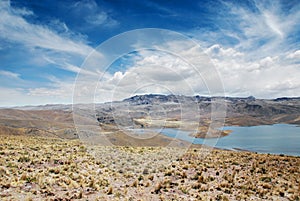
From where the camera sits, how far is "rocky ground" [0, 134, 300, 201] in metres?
12.0

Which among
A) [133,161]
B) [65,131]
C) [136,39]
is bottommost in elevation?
[65,131]

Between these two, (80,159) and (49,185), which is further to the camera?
(80,159)

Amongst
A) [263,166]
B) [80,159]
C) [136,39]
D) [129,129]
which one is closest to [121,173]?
[80,159]

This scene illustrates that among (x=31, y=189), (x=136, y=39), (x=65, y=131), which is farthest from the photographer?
(x=65, y=131)

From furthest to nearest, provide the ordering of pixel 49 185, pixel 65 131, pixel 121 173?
pixel 65 131
pixel 121 173
pixel 49 185

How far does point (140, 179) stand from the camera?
15070 mm

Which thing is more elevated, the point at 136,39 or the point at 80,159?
the point at 136,39

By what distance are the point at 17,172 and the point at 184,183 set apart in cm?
1001

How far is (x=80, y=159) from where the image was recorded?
19406 millimetres

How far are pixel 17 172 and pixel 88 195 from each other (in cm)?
526

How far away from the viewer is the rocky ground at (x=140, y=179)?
1200cm

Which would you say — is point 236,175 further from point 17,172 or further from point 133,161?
point 17,172

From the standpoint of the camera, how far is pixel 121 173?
53.4 feet

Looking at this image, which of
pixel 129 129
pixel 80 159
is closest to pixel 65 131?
pixel 129 129
